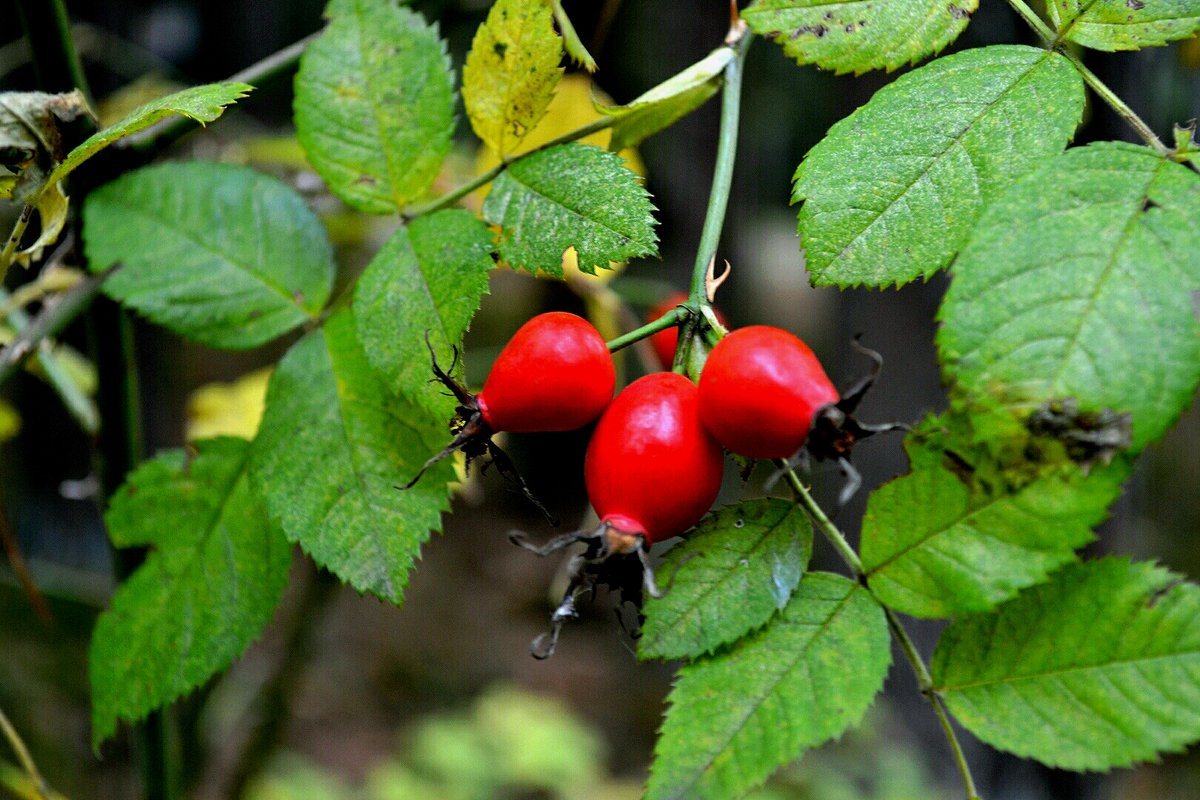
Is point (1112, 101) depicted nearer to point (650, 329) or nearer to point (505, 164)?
point (650, 329)

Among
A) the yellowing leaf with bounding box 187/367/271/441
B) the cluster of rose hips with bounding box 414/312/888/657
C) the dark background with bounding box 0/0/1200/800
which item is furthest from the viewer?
the dark background with bounding box 0/0/1200/800

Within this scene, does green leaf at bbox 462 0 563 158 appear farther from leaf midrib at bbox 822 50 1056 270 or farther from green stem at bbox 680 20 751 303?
leaf midrib at bbox 822 50 1056 270

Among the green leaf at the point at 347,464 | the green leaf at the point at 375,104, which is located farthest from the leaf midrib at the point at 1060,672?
the green leaf at the point at 375,104

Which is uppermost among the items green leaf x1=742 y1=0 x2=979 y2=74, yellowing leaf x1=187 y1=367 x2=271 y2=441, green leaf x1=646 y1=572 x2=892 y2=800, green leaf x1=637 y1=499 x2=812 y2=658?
green leaf x1=742 y1=0 x2=979 y2=74

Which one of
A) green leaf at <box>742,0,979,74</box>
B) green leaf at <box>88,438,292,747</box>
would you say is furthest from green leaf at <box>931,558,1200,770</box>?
green leaf at <box>88,438,292,747</box>

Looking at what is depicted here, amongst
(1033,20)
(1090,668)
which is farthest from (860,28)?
(1090,668)

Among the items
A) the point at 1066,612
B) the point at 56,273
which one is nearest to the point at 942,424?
the point at 1066,612

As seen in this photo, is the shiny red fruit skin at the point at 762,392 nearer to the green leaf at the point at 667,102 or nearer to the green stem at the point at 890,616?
the green stem at the point at 890,616
